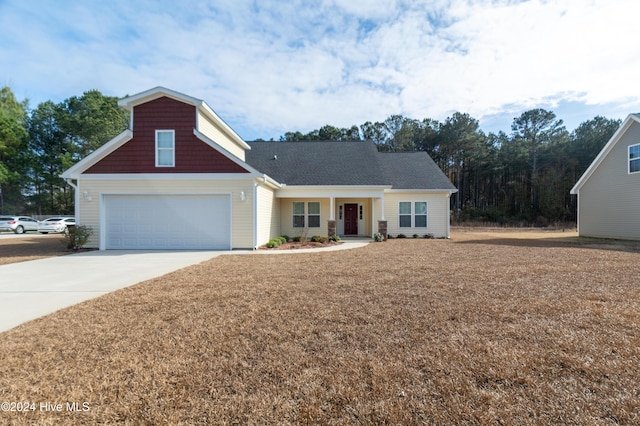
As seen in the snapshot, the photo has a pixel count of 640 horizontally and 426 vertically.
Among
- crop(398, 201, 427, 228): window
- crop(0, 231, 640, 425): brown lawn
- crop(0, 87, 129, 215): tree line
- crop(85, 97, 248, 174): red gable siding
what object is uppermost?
crop(0, 87, 129, 215): tree line

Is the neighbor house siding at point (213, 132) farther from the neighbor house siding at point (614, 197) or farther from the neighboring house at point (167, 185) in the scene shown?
the neighbor house siding at point (614, 197)

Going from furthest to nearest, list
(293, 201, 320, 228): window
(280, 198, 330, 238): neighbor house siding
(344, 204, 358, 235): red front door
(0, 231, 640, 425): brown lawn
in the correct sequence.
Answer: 1. (344, 204, 358, 235): red front door
2. (293, 201, 320, 228): window
3. (280, 198, 330, 238): neighbor house siding
4. (0, 231, 640, 425): brown lawn

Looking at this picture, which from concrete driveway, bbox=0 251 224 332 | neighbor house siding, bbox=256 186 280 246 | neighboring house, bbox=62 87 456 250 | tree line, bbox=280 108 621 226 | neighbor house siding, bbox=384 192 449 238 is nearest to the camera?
concrete driveway, bbox=0 251 224 332

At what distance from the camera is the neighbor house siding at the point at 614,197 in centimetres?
1570

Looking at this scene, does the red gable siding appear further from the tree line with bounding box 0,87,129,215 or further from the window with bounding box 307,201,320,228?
the tree line with bounding box 0,87,129,215

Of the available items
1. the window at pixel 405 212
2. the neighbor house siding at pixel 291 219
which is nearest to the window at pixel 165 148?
the neighbor house siding at pixel 291 219

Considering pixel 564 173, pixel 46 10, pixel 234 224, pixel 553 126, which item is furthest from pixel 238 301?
pixel 553 126

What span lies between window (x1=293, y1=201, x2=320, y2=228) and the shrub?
9365 millimetres

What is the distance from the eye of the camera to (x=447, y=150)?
41938 millimetres

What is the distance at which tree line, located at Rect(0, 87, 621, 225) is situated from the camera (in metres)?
35.1

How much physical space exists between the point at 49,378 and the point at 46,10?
1094cm

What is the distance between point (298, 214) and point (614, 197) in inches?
680

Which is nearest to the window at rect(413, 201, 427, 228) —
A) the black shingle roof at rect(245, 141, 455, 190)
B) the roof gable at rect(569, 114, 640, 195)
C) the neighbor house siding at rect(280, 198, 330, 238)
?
the black shingle roof at rect(245, 141, 455, 190)

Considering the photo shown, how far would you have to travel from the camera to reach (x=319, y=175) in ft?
56.0
